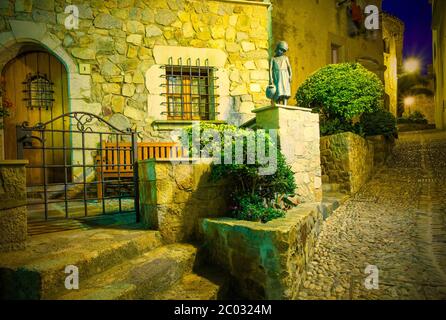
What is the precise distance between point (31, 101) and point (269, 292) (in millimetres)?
5455

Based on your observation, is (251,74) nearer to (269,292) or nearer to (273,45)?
(273,45)

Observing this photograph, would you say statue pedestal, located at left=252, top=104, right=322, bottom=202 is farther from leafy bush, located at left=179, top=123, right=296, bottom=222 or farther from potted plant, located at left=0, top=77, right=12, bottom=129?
potted plant, located at left=0, top=77, right=12, bottom=129

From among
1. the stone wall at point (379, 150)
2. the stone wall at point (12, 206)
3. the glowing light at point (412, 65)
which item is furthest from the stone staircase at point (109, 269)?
the glowing light at point (412, 65)

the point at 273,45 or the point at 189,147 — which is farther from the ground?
the point at 273,45

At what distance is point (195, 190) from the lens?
3371mm

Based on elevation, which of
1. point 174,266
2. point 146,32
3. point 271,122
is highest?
point 146,32

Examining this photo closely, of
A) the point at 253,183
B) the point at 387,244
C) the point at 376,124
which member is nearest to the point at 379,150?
the point at 376,124

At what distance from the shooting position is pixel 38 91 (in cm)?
562

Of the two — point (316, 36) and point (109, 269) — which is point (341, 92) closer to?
point (316, 36)

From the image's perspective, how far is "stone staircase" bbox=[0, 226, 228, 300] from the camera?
7.20 feet

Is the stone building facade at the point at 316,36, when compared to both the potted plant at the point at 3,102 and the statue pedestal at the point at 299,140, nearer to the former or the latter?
the statue pedestal at the point at 299,140

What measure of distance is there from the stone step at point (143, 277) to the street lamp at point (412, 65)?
27.6 meters
